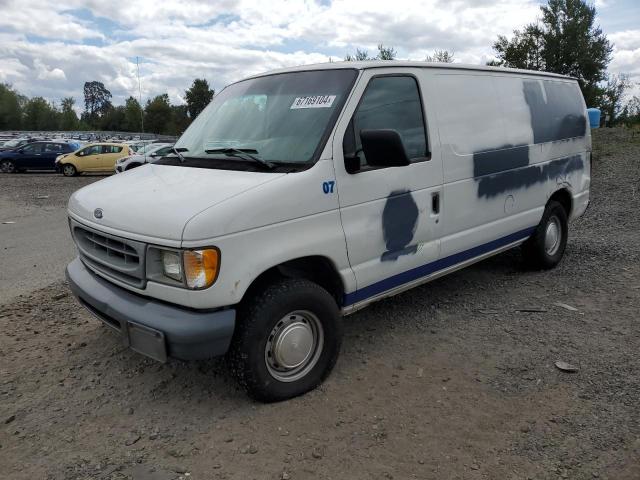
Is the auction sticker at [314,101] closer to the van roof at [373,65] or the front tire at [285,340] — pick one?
the van roof at [373,65]

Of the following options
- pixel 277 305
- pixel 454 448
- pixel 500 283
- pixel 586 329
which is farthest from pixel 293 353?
pixel 500 283

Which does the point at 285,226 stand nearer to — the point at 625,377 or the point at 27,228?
the point at 625,377

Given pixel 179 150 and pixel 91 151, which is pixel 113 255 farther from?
pixel 91 151

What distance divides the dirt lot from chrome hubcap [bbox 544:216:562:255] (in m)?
0.88

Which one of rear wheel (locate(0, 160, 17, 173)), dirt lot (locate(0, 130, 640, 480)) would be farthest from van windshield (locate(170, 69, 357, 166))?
rear wheel (locate(0, 160, 17, 173))

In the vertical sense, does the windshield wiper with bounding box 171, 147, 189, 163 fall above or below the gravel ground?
above

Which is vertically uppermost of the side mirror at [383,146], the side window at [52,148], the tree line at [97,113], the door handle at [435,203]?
the tree line at [97,113]

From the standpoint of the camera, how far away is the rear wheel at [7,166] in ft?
81.3

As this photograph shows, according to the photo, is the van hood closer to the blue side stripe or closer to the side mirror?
the side mirror

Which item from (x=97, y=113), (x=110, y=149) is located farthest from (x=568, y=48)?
(x=97, y=113)

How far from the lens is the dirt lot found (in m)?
2.88

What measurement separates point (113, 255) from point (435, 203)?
2370 millimetres

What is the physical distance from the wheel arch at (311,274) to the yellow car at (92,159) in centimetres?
2268

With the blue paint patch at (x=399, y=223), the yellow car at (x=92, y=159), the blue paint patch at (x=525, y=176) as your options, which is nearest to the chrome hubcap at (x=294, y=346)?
the blue paint patch at (x=399, y=223)
